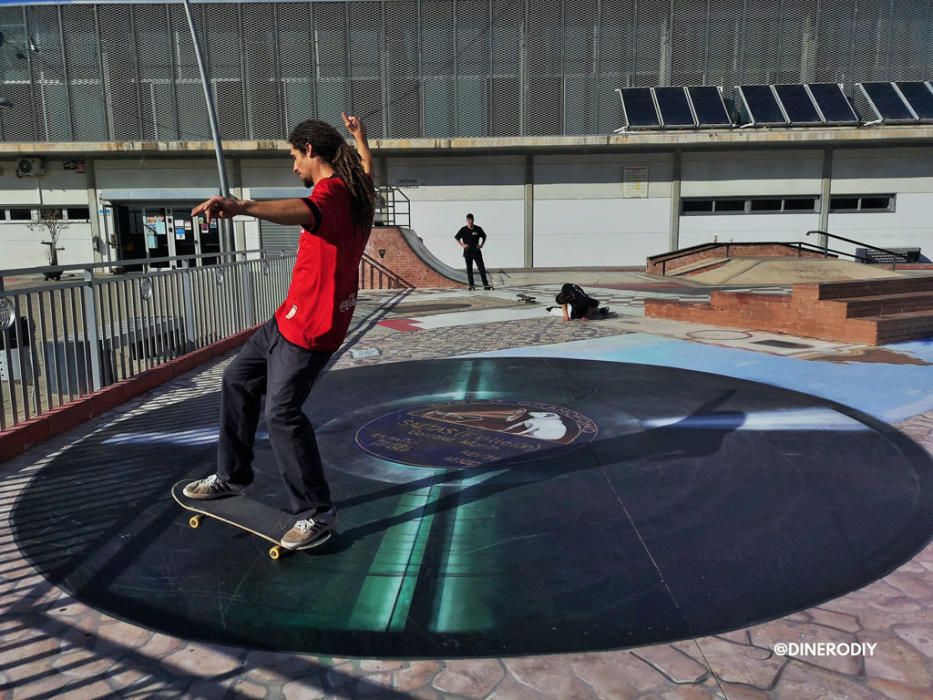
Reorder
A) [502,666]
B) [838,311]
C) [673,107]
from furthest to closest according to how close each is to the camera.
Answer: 1. [673,107]
2. [838,311]
3. [502,666]

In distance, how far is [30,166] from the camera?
2723 centimetres

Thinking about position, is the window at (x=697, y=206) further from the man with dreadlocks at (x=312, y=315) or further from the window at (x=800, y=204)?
the man with dreadlocks at (x=312, y=315)

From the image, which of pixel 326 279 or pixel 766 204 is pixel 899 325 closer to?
pixel 326 279

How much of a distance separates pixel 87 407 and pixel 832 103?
93.7ft

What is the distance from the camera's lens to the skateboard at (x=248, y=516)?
324 cm

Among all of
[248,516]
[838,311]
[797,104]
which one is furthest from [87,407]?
[797,104]

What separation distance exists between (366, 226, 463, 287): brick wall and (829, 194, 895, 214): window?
17.3 meters

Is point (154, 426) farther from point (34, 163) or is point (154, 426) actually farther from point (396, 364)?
point (34, 163)

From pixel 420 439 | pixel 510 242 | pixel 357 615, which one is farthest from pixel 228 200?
pixel 510 242

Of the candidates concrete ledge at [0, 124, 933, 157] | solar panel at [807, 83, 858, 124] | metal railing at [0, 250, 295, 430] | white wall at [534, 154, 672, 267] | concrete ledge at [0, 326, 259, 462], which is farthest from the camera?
white wall at [534, 154, 672, 267]

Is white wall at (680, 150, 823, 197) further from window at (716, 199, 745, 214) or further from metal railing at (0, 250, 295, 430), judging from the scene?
metal railing at (0, 250, 295, 430)

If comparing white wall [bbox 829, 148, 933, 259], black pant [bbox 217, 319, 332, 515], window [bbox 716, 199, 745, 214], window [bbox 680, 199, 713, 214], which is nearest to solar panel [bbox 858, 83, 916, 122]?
white wall [bbox 829, 148, 933, 259]

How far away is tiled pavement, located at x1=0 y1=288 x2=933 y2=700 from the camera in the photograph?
2264 mm

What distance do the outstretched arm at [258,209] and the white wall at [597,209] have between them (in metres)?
25.1
